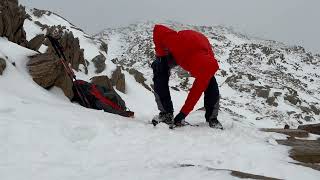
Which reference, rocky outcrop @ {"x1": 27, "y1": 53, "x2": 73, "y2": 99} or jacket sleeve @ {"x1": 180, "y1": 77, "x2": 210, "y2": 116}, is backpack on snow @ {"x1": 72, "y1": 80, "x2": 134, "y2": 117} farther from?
jacket sleeve @ {"x1": 180, "y1": 77, "x2": 210, "y2": 116}

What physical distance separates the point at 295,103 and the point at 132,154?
3758 cm

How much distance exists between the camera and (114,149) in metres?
5.14

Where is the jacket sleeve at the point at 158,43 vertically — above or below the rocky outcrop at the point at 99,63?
above

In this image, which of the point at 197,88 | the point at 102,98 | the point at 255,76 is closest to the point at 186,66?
the point at 197,88

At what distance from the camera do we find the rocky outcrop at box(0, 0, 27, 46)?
34.6ft

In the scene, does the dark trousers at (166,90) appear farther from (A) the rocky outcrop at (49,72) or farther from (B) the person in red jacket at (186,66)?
(A) the rocky outcrop at (49,72)

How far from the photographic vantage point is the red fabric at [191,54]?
671cm

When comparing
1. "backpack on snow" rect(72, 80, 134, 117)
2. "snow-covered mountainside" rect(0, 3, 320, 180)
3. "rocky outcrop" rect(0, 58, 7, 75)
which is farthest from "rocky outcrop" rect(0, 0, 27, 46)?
"backpack on snow" rect(72, 80, 134, 117)

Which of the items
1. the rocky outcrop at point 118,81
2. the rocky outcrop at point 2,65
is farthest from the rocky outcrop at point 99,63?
the rocky outcrop at point 2,65

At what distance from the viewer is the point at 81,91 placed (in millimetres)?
8984

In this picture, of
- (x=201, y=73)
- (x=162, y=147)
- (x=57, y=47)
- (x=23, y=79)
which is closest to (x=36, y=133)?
(x=162, y=147)

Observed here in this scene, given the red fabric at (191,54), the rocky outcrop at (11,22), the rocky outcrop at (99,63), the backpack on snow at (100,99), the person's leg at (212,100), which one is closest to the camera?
the red fabric at (191,54)

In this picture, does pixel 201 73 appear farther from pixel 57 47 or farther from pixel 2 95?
pixel 57 47

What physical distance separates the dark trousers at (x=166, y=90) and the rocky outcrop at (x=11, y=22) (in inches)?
188
